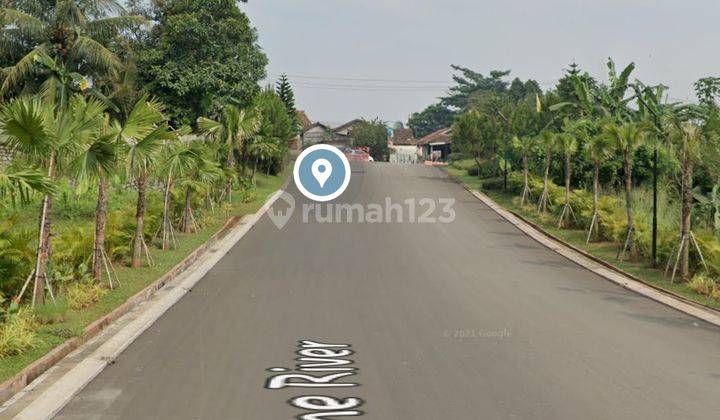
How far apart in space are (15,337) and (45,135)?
386 cm

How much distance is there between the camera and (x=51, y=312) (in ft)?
48.6

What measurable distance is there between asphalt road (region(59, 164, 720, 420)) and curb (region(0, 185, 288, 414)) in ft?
2.94

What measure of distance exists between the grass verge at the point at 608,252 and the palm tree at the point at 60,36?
69.4ft

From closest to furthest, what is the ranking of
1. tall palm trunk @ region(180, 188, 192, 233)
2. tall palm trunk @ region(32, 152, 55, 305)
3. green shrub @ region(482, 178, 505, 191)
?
tall palm trunk @ region(32, 152, 55, 305) < tall palm trunk @ region(180, 188, 192, 233) < green shrub @ region(482, 178, 505, 191)

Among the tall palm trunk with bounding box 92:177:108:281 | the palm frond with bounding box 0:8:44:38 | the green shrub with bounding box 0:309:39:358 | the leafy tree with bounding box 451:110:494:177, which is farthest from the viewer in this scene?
the leafy tree with bounding box 451:110:494:177

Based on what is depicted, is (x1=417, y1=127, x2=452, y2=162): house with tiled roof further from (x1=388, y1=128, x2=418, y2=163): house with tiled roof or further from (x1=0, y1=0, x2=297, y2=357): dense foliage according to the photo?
(x1=0, y1=0, x2=297, y2=357): dense foliage

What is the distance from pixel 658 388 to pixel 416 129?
466 feet

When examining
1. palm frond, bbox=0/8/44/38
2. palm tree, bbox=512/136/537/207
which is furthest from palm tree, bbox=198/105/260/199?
palm tree, bbox=512/136/537/207

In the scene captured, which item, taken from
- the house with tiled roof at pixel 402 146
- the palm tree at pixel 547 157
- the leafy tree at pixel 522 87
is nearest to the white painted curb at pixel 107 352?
the palm tree at pixel 547 157

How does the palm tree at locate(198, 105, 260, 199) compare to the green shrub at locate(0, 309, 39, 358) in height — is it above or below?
above

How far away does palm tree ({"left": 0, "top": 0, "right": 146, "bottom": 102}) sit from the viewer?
39875mm

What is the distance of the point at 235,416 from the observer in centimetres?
962

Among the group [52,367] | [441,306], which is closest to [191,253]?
[441,306]

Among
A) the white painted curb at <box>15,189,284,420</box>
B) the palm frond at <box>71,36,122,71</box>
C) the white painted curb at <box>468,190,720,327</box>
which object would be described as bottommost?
the white painted curb at <box>468,190,720,327</box>
